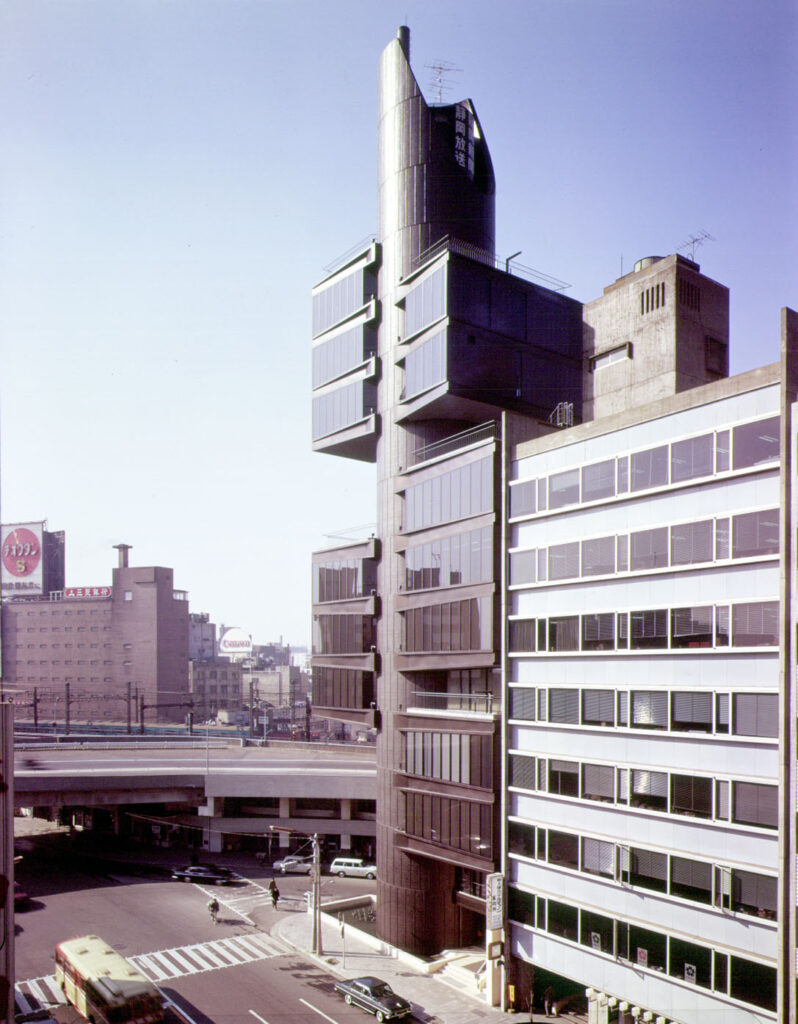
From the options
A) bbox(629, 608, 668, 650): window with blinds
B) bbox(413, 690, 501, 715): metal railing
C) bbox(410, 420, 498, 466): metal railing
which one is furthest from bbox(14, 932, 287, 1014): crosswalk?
bbox(410, 420, 498, 466): metal railing

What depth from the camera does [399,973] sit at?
154ft

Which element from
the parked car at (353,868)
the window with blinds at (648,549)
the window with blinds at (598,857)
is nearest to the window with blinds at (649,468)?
the window with blinds at (648,549)

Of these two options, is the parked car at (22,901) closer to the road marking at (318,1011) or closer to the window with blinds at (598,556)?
the road marking at (318,1011)

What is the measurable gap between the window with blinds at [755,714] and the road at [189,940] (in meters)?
24.1

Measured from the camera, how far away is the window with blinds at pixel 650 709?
115 feet

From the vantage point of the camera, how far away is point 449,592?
48031 millimetres

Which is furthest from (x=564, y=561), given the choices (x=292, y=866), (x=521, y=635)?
(x=292, y=866)

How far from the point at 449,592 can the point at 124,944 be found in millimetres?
30276

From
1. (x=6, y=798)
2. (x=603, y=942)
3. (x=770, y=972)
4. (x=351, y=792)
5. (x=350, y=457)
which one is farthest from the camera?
(x=351, y=792)

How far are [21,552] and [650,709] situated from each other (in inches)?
6316

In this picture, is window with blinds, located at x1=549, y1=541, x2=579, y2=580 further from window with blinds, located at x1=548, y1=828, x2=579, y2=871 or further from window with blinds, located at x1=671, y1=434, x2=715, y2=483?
window with blinds, located at x1=548, y1=828, x2=579, y2=871

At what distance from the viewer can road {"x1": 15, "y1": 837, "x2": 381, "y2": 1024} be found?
137 feet

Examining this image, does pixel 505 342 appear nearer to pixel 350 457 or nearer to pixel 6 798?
pixel 350 457

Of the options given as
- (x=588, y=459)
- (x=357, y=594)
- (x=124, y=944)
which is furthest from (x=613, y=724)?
(x=124, y=944)
